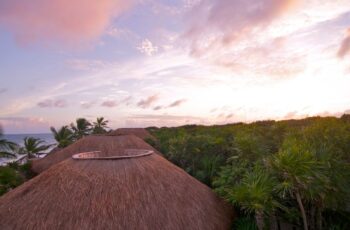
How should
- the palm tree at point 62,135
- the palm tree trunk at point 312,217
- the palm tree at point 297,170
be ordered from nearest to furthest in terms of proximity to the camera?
the palm tree at point 297,170 → the palm tree trunk at point 312,217 → the palm tree at point 62,135

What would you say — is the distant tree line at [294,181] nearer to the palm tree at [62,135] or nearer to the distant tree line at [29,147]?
the distant tree line at [29,147]

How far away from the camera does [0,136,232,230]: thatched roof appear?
866 centimetres

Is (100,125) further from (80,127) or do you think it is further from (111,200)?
(111,200)

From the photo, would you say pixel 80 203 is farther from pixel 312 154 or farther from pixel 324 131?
pixel 324 131

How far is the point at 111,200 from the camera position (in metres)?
9.05

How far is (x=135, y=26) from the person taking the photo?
17047mm

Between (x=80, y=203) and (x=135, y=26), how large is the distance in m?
10.9

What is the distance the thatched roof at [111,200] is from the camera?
28.4 feet

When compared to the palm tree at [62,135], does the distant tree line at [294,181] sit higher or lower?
lower

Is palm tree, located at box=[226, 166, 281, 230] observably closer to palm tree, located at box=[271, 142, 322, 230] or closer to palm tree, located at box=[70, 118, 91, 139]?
palm tree, located at box=[271, 142, 322, 230]

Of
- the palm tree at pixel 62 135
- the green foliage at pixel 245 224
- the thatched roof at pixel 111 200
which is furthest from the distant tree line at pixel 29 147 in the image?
the green foliage at pixel 245 224

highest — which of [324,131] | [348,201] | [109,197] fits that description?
[324,131]

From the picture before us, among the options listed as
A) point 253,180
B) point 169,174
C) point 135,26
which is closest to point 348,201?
point 253,180

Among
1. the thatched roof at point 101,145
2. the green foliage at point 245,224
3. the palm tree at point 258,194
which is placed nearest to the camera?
the palm tree at point 258,194
